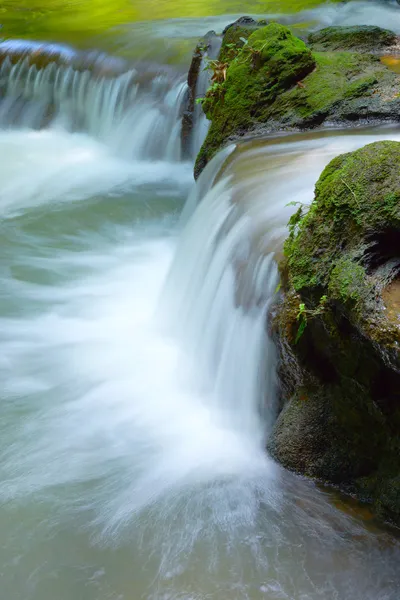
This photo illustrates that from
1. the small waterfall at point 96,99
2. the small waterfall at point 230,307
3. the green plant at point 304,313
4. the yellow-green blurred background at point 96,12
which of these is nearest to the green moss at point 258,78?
the small waterfall at point 230,307

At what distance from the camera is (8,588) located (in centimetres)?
298

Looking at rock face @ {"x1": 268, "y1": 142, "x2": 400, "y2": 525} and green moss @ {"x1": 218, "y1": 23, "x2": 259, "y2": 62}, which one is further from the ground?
green moss @ {"x1": 218, "y1": 23, "x2": 259, "y2": 62}

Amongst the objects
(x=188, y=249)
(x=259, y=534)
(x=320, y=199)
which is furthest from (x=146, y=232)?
(x=259, y=534)

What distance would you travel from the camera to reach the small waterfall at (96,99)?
9.69m

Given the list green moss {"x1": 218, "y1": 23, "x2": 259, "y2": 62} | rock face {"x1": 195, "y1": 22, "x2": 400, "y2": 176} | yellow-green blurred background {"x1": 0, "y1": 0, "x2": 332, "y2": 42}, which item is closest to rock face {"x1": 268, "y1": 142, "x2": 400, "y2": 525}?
rock face {"x1": 195, "y1": 22, "x2": 400, "y2": 176}

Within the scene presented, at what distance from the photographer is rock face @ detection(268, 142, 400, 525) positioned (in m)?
2.75

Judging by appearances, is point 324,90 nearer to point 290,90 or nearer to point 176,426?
point 290,90

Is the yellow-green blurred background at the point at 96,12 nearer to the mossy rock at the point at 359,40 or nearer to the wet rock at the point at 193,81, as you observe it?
the wet rock at the point at 193,81

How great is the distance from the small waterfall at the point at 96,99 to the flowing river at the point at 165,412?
2.28 metres

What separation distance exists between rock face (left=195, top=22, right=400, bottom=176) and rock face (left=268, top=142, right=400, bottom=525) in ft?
8.88

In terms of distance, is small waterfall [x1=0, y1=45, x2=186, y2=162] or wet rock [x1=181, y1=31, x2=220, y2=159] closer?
wet rock [x1=181, y1=31, x2=220, y2=159]

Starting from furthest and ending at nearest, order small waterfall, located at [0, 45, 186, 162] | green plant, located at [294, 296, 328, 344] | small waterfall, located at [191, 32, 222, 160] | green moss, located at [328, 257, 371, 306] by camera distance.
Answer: small waterfall, located at [0, 45, 186, 162] → small waterfall, located at [191, 32, 222, 160] → green plant, located at [294, 296, 328, 344] → green moss, located at [328, 257, 371, 306]

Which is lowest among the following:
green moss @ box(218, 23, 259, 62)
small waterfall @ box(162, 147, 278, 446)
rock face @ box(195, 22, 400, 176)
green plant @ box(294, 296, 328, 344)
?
small waterfall @ box(162, 147, 278, 446)

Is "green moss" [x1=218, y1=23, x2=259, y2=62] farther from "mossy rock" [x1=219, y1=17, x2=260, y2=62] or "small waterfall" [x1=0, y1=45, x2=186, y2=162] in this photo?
"small waterfall" [x1=0, y1=45, x2=186, y2=162]
